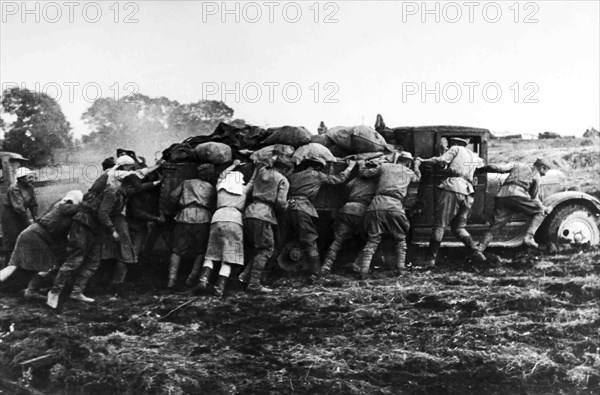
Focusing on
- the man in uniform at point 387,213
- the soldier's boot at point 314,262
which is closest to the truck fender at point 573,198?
the man in uniform at point 387,213

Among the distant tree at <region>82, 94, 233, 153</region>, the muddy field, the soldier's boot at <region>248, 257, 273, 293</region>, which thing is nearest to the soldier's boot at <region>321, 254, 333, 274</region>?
the muddy field

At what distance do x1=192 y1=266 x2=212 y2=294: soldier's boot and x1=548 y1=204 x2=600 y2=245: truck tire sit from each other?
3718 mm

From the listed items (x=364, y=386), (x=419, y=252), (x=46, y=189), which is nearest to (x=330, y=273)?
(x=419, y=252)

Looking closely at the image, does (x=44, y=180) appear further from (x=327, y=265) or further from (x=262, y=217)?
(x=327, y=265)

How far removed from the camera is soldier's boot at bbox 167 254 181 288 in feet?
19.0

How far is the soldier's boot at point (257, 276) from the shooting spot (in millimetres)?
5710

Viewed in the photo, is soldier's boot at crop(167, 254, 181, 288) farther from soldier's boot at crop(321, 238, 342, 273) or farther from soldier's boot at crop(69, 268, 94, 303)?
soldier's boot at crop(321, 238, 342, 273)

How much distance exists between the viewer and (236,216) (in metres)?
5.83

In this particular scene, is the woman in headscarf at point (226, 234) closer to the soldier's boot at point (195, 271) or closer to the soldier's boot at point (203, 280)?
the soldier's boot at point (203, 280)

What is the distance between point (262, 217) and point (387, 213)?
1.25 meters

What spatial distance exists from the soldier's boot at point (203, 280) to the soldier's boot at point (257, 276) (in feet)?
1.33

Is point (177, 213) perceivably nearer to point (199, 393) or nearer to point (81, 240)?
point (81, 240)

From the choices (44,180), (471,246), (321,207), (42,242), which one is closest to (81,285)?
(42,242)

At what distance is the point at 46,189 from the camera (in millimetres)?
6836
